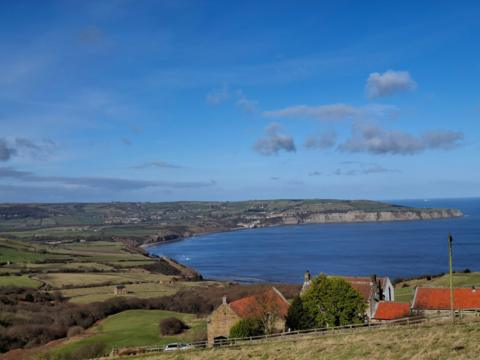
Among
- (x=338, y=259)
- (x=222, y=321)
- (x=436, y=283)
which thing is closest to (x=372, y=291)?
(x=222, y=321)

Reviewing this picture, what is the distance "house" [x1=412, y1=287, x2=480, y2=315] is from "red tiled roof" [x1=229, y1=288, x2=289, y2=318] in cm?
1249

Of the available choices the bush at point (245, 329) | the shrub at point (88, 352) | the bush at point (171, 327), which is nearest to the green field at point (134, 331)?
the bush at point (171, 327)

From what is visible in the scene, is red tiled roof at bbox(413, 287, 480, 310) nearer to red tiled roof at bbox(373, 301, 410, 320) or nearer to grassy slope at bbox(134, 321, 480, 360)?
red tiled roof at bbox(373, 301, 410, 320)

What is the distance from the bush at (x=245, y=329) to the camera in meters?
42.1

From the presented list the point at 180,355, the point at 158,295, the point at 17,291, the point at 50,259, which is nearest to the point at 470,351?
the point at 180,355

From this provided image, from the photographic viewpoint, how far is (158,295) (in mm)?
89438

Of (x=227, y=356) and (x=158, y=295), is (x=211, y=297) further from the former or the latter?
(x=227, y=356)

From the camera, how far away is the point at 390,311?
50.2m

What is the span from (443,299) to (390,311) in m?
5.06

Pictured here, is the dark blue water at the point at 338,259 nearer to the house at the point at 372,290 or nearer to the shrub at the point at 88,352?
the house at the point at 372,290

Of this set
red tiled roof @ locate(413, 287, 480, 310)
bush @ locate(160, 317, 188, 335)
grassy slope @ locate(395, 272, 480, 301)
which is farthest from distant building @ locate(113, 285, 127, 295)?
red tiled roof @ locate(413, 287, 480, 310)

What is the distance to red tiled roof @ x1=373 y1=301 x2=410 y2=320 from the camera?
4928 cm

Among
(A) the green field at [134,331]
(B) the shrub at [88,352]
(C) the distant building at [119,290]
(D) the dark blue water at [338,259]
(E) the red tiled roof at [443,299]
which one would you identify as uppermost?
(E) the red tiled roof at [443,299]

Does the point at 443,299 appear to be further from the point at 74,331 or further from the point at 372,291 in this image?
the point at 74,331
